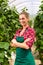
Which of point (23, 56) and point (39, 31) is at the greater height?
point (39, 31)

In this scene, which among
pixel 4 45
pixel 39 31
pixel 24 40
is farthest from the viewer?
pixel 39 31

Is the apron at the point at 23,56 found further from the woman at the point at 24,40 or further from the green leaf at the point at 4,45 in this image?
the green leaf at the point at 4,45

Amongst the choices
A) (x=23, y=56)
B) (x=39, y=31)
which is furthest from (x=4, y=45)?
(x=39, y=31)

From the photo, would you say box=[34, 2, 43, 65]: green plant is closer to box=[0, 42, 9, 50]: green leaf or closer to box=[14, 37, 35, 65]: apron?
box=[0, 42, 9, 50]: green leaf

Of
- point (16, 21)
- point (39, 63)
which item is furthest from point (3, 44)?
point (16, 21)

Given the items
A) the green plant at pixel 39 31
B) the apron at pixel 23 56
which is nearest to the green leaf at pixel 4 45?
the apron at pixel 23 56

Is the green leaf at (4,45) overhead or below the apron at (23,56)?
overhead

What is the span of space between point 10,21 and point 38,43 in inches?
58.6

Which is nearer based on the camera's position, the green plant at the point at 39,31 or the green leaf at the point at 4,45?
the green leaf at the point at 4,45

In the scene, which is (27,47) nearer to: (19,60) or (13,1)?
(19,60)

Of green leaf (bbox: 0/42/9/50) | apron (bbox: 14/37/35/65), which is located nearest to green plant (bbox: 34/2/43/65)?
green leaf (bbox: 0/42/9/50)

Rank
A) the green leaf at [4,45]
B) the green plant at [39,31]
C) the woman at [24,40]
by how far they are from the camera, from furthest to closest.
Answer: the green plant at [39,31], the green leaf at [4,45], the woman at [24,40]

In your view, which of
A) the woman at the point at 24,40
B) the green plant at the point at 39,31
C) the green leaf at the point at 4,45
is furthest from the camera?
the green plant at the point at 39,31

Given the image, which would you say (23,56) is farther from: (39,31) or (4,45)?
(39,31)
